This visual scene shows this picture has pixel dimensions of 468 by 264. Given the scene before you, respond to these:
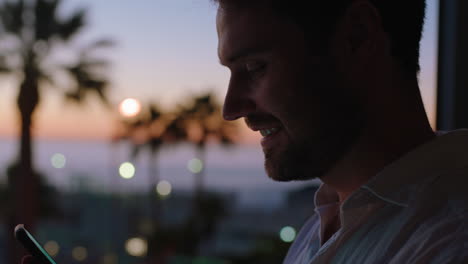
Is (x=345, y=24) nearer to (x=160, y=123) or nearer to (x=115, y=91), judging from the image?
(x=115, y=91)

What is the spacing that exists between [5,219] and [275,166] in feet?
35.4

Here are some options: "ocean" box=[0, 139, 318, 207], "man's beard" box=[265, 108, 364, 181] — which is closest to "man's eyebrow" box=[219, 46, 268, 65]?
"man's beard" box=[265, 108, 364, 181]

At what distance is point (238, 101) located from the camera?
2.10ft

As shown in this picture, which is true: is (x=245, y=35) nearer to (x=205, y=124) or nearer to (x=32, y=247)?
(x=32, y=247)

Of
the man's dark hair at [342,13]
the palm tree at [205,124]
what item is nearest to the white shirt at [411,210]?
the man's dark hair at [342,13]

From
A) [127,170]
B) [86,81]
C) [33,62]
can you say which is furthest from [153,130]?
[33,62]

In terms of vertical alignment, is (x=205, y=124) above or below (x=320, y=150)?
below

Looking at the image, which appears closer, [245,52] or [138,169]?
[245,52]

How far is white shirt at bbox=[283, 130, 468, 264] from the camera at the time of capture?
1.55ft

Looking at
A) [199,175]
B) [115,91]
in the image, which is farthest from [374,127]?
[199,175]

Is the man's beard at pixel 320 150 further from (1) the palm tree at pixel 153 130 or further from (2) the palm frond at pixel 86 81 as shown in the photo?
(1) the palm tree at pixel 153 130

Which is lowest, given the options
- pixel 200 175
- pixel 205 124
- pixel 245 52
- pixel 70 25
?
pixel 200 175

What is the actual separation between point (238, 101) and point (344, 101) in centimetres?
13

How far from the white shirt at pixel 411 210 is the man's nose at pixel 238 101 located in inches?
6.5
